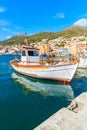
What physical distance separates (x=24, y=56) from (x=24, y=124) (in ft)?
53.3

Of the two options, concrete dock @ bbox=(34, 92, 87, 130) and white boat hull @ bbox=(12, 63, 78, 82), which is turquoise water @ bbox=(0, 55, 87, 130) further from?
concrete dock @ bbox=(34, 92, 87, 130)

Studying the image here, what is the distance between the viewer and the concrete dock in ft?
24.2

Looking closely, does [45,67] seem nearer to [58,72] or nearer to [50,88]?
[58,72]

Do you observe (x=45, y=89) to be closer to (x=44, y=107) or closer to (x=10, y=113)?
(x=44, y=107)

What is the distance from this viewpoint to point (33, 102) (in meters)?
14.2

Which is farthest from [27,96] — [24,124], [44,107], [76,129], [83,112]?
[76,129]

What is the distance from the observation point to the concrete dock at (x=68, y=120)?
7388 millimetres

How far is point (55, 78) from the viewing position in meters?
21.5

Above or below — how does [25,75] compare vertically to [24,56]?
below

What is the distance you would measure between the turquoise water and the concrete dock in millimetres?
2330

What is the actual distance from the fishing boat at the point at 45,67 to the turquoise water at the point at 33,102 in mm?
922

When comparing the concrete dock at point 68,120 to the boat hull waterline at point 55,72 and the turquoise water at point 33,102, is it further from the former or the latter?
the boat hull waterline at point 55,72

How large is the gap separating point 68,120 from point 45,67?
13596 millimetres

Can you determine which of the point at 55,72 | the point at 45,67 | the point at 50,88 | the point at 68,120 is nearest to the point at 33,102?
Result: the point at 50,88
